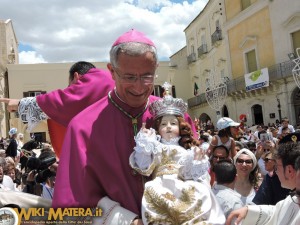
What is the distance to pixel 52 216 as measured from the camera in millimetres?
2117

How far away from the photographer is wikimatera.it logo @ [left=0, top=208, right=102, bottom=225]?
2043 millimetres

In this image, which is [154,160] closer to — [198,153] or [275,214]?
[198,153]

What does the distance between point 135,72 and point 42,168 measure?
138 inches

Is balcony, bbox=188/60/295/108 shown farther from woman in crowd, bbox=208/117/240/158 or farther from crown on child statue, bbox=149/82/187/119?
crown on child statue, bbox=149/82/187/119

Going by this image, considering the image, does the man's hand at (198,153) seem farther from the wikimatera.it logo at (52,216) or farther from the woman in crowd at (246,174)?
the woman in crowd at (246,174)

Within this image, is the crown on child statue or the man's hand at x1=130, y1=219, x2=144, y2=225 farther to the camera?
the crown on child statue

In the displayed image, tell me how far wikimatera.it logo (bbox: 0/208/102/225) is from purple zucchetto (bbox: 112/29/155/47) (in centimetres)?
93

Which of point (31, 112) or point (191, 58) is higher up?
point (191, 58)

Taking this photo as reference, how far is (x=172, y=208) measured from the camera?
1.94m

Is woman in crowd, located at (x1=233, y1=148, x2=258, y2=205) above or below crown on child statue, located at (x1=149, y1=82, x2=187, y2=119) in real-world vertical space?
below

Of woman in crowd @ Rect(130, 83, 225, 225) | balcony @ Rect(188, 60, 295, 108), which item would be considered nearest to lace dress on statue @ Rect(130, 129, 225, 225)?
woman in crowd @ Rect(130, 83, 225, 225)

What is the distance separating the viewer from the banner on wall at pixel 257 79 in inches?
814

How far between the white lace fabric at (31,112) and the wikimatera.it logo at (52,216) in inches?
31.5

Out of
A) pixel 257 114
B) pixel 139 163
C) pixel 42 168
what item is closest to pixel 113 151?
pixel 139 163
